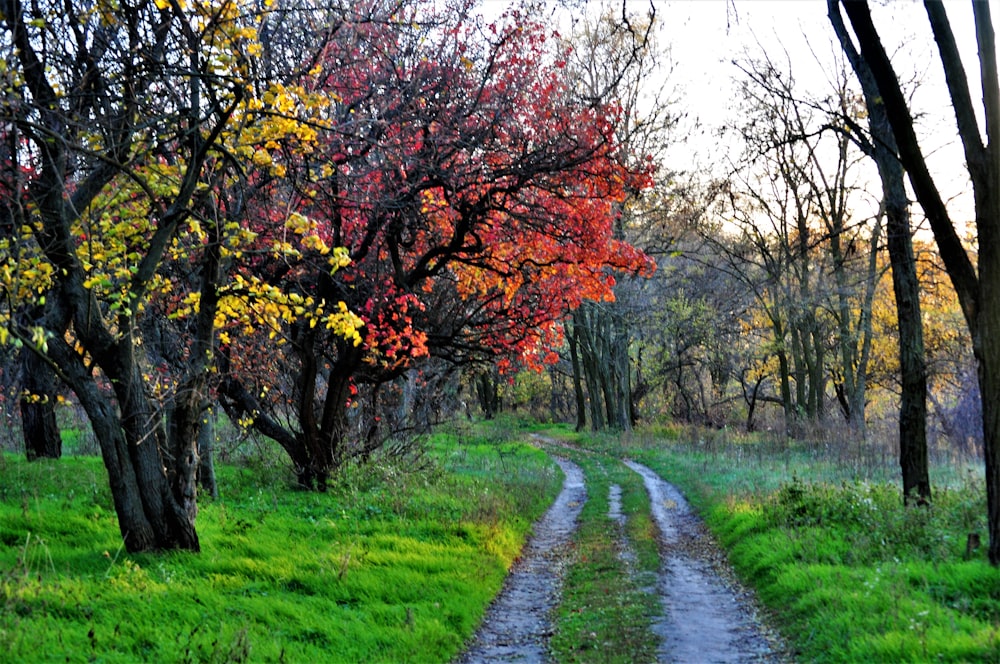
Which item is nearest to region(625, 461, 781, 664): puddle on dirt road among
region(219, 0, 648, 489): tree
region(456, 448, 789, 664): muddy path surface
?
region(456, 448, 789, 664): muddy path surface

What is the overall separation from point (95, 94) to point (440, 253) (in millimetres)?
7079

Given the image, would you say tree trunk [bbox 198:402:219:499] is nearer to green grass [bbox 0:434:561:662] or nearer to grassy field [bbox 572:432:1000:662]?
green grass [bbox 0:434:561:662]

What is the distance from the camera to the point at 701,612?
31.0 ft

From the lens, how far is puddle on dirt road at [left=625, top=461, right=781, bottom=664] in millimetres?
7930

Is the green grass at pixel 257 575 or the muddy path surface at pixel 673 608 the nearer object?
the green grass at pixel 257 575

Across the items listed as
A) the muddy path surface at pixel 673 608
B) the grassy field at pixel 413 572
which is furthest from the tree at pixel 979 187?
the muddy path surface at pixel 673 608

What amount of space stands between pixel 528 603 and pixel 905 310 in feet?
25.7

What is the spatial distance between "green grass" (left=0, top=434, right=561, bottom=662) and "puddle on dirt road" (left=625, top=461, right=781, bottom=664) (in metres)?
2.18

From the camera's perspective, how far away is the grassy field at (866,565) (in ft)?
23.0

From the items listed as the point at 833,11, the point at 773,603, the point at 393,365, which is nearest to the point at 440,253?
the point at 393,365

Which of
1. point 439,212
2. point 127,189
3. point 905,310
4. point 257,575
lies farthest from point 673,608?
point 439,212

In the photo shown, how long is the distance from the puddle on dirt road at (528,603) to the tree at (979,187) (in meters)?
4.93

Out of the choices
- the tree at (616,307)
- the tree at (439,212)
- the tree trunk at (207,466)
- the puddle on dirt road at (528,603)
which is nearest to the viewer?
the puddle on dirt road at (528,603)

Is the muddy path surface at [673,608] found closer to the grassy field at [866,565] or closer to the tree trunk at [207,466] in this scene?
the grassy field at [866,565]
